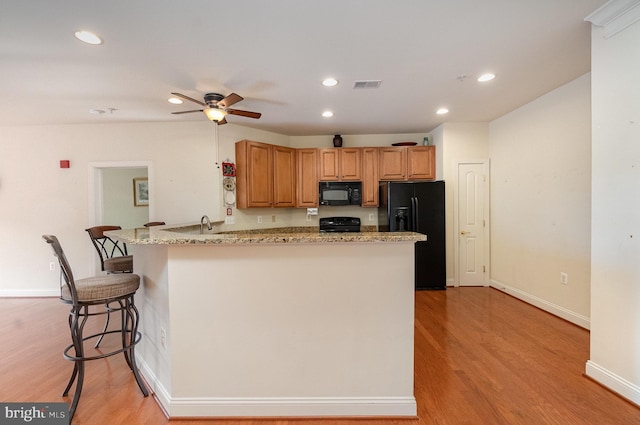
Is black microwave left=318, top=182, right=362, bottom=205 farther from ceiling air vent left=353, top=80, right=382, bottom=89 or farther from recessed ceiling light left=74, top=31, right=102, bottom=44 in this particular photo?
recessed ceiling light left=74, top=31, right=102, bottom=44

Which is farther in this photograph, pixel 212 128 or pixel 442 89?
pixel 212 128

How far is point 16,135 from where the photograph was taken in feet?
12.7

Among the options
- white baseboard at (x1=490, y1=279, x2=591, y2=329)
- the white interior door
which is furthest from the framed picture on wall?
white baseboard at (x1=490, y1=279, x2=591, y2=329)

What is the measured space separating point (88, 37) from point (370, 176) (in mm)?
3646

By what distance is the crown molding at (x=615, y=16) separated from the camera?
1.63 m

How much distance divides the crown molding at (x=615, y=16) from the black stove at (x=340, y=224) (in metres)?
3.43

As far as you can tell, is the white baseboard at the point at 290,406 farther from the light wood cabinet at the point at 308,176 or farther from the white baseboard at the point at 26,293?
the white baseboard at the point at 26,293

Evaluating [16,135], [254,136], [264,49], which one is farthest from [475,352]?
[16,135]

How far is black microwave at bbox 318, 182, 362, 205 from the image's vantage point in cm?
452

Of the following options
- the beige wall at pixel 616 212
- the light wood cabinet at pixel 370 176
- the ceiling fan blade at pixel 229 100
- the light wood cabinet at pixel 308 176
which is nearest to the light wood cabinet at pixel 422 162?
the light wood cabinet at pixel 370 176

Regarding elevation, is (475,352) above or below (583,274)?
below

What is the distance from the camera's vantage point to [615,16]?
66.8 inches

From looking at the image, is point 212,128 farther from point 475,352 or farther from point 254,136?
point 475,352

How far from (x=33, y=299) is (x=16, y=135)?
7.66 ft
